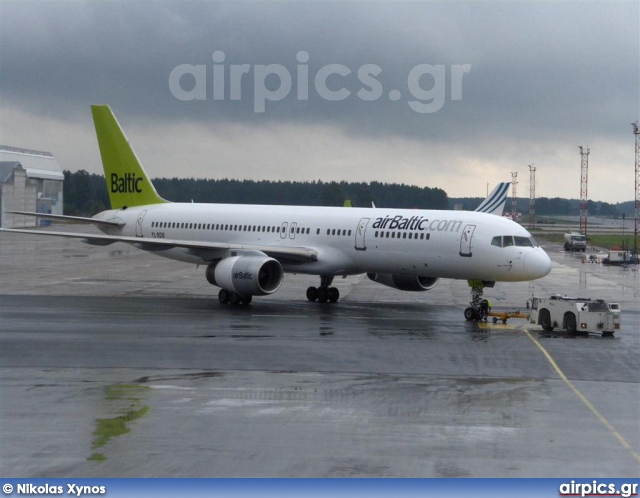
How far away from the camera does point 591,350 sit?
26.2 meters

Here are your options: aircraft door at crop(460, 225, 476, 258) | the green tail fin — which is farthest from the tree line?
aircraft door at crop(460, 225, 476, 258)

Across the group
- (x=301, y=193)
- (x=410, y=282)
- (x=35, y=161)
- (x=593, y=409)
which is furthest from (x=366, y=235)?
(x=35, y=161)

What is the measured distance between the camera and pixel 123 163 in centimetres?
4647

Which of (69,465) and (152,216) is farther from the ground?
(152,216)

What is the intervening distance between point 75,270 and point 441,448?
147ft

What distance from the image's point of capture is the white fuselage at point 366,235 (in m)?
33.2

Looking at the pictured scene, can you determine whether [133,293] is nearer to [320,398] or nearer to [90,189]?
[320,398]

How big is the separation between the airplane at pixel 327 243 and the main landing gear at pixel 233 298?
0.04 metres

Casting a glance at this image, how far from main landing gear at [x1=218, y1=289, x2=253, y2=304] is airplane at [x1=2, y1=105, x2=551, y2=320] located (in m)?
0.04

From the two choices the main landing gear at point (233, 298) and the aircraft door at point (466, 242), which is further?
the main landing gear at point (233, 298)

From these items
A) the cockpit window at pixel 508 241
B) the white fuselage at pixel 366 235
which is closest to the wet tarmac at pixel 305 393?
the white fuselage at pixel 366 235

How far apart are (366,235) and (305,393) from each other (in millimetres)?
17541

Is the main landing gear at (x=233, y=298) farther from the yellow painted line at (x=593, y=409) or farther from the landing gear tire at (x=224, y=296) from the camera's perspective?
the yellow painted line at (x=593, y=409)

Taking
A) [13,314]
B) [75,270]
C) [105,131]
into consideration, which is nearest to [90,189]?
[75,270]
